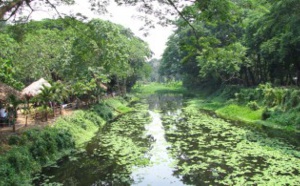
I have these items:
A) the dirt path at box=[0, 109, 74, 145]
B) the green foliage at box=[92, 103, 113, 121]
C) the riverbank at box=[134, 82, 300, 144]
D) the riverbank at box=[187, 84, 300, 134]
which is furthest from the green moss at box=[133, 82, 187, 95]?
→ the dirt path at box=[0, 109, 74, 145]

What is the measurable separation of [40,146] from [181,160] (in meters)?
6.83

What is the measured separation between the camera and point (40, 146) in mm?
14312

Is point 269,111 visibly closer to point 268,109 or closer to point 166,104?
point 268,109

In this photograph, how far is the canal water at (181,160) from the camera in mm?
12016

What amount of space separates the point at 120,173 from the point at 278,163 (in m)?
7.11

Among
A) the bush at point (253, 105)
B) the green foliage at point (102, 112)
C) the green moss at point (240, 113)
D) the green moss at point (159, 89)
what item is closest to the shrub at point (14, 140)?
the green foliage at point (102, 112)

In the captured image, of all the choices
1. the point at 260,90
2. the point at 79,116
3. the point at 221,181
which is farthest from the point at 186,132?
the point at 260,90

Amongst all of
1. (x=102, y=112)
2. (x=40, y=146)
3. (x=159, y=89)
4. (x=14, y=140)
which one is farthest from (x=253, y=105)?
(x=159, y=89)

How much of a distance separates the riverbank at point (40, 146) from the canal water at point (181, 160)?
590mm

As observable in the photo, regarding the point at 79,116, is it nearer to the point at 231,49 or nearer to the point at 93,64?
the point at 93,64

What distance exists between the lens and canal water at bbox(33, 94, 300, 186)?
39.4ft

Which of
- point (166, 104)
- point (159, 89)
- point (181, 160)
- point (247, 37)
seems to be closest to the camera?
point (181, 160)

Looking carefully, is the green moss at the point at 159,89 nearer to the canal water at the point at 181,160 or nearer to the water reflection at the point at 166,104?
the water reflection at the point at 166,104

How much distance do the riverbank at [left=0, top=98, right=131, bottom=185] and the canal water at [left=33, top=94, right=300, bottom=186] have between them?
0.59 meters
